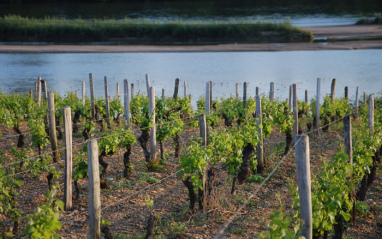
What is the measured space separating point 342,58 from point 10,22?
31.3 metres

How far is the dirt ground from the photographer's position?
22.3ft

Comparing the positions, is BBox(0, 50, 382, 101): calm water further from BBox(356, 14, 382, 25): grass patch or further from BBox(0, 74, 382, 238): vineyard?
BBox(356, 14, 382, 25): grass patch

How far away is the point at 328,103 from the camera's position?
567 inches

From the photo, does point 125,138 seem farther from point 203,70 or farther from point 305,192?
point 203,70

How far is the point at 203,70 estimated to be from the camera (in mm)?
30375

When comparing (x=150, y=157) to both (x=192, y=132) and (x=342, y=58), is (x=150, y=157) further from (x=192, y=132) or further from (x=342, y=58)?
(x=342, y=58)

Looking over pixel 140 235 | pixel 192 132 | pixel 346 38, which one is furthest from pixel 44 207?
pixel 346 38

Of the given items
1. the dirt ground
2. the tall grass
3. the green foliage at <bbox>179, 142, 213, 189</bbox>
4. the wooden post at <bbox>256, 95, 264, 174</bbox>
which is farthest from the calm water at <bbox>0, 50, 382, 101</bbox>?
the green foliage at <bbox>179, 142, 213, 189</bbox>

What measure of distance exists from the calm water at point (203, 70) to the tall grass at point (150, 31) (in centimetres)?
741

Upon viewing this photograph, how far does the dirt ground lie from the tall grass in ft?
120

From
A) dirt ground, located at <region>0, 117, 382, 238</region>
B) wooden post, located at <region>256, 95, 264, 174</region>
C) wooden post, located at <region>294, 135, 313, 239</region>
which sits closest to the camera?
wooden post, located at <region>294, 135, 313, 239</region>

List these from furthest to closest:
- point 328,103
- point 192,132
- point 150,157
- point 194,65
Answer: point 194,65 → point 328,103 → point 192,132 → point 150,157

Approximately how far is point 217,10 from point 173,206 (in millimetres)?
59152

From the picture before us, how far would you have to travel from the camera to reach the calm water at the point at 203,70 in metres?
24.8
